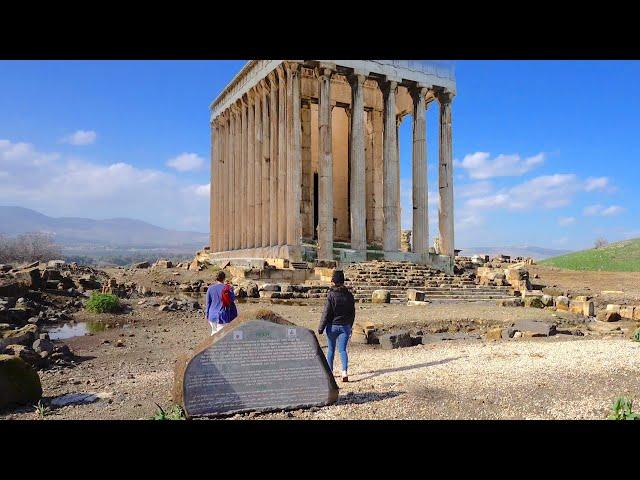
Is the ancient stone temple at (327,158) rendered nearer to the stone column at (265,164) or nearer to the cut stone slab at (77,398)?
the stone column at (265,164)

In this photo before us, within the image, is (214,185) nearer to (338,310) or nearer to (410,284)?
(410,284)

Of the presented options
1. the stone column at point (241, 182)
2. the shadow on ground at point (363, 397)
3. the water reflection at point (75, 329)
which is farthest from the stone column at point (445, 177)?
the shadow on ground at point (363, 397)

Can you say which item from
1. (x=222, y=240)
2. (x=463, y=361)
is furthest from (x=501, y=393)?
(x=222, y=240)

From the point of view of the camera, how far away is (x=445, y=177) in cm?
3531

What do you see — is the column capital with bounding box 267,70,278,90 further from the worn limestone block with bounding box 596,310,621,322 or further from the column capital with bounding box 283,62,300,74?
the worn limestone block with bounding box 596,310,621,322

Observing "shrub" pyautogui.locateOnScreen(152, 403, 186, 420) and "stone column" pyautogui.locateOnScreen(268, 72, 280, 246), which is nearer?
"shrub" pyautogui.locateOnScreen(152, 403, 186, 420)

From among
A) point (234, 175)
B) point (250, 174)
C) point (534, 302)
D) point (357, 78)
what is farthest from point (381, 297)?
point (234, 175)

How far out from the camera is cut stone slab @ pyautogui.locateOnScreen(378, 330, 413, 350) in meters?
11.9

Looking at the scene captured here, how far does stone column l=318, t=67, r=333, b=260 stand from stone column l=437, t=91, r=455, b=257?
878cm

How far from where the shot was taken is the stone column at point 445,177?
3500 cm

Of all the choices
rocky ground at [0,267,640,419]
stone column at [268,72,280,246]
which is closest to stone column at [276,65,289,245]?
stone column at [268,72,280,246]
